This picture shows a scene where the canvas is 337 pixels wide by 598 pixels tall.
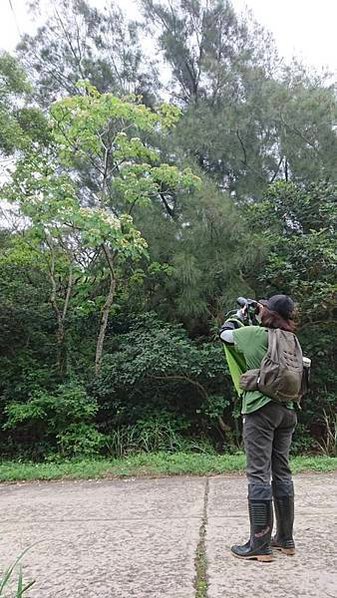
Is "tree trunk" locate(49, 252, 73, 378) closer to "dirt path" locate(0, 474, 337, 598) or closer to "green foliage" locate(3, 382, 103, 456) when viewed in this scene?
"green foliage" locate(3, 382, 103, 456)

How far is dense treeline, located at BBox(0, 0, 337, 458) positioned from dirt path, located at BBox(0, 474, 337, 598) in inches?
91.9

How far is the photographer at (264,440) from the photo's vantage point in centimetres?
233

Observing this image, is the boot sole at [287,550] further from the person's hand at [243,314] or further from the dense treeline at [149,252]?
the dense treeline at [149,252]

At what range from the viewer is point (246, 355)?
8.30ft

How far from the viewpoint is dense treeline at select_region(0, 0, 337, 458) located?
6355 mm

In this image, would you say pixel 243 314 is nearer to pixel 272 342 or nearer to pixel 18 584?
pixel 272 342

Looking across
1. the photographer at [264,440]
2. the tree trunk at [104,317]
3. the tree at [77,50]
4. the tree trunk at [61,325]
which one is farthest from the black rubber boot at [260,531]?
the tree at [77,50]

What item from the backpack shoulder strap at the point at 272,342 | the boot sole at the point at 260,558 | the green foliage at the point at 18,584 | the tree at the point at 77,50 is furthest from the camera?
the tree at the point at 77,50

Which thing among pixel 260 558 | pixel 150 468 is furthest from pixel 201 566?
pixel 150 468

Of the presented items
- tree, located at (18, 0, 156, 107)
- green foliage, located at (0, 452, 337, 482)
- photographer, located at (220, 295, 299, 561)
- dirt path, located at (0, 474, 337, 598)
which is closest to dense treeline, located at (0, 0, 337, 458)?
tree, located at (18, 0, 156, 107)

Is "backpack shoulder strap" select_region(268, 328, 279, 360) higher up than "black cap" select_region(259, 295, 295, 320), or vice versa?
"black cap" select_region(259, 295, 295, 320)

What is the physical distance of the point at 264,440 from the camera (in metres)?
2.39

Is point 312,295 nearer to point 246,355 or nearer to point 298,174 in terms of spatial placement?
point 298,174

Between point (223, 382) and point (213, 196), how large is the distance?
265 centimetres
